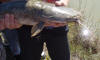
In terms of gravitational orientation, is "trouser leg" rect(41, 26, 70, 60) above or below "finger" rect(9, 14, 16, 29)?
below

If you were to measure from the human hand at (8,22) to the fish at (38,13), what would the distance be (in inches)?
1.7

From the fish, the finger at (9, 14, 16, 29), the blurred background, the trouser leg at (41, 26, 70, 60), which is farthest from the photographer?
the blurred background

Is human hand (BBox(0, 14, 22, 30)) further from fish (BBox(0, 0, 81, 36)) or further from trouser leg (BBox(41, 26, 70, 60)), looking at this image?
trouser leg (BBox(41, 26, 70, 60))

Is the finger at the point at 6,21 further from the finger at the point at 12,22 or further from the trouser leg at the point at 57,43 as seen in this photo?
the trouser leg at the point at 57,43

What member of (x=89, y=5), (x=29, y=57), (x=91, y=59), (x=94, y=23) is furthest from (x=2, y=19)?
(x=89, y=5)

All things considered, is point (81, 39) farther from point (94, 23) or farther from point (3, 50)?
point (3, 50)

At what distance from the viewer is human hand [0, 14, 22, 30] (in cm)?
299

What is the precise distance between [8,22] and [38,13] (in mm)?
395

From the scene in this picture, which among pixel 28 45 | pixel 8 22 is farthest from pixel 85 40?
pixel 8 22

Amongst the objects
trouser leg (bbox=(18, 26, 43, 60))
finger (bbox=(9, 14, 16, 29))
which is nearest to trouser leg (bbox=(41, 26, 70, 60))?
trouser leg (bbox=(18, 26, 43, 60))

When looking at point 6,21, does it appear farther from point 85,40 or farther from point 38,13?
point 85,40

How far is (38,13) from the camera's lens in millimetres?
2883

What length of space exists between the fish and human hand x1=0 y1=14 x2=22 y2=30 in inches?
1.7

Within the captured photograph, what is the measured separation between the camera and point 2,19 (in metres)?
3.06
